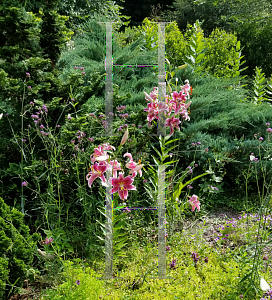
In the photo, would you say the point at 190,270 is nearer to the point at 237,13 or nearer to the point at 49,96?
the point at 49,96

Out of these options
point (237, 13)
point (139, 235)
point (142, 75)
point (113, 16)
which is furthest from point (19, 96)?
point (237, 13)

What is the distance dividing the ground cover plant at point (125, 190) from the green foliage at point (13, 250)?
2cm

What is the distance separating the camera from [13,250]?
183 cm

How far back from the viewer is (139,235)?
98.7 inches

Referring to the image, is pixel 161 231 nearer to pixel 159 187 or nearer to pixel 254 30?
pixel 159 187

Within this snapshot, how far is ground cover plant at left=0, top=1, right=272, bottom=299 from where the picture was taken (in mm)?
1813

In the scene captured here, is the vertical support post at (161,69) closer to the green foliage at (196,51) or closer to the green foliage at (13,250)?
the green foliage at (13,250)

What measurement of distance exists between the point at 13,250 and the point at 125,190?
76cm

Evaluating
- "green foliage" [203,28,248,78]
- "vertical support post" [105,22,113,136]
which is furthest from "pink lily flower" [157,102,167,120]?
"green foliage" [203,28,248,78]

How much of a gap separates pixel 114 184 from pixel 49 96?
139 cm

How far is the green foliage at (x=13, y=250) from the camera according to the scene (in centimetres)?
174

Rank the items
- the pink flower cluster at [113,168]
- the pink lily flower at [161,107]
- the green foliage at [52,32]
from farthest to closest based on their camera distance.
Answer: the green foliage at [52,32]
the pink lily flower at [161,107]
the pink flower cluster at [113,168]

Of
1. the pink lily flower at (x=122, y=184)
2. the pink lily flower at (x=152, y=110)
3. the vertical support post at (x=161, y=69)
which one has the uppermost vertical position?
the vertical support post at (x=161, y=69)

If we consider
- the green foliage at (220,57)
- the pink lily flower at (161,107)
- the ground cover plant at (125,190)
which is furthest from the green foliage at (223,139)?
the green foliage at (220,57)
